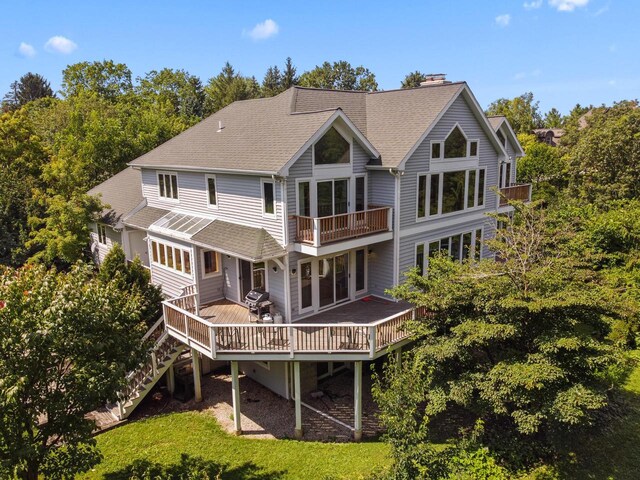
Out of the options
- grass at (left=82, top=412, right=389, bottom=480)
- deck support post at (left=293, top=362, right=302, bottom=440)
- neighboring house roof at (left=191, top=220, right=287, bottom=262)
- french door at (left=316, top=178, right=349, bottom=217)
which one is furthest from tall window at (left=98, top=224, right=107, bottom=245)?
deck support post at (left=293, top=362, right=302, bottom=440)

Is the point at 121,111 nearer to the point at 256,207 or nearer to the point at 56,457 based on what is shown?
the point at 256,207

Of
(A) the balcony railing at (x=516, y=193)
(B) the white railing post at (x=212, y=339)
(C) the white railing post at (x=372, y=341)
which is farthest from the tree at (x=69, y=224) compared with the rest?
(A) the balcony railing at (x=516, y=193)

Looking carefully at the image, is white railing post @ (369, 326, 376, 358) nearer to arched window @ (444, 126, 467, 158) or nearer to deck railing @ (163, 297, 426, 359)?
deck railing @ (163, 297, 426, 359)

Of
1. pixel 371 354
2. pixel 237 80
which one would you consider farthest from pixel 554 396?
pixel 237 80

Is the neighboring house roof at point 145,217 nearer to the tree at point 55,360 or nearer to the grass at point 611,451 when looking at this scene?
the tree at point 55,360

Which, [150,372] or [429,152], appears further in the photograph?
[429,152]

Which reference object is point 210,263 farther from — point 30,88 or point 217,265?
point 30,88

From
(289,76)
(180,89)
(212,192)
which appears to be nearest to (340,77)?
(289,76)
